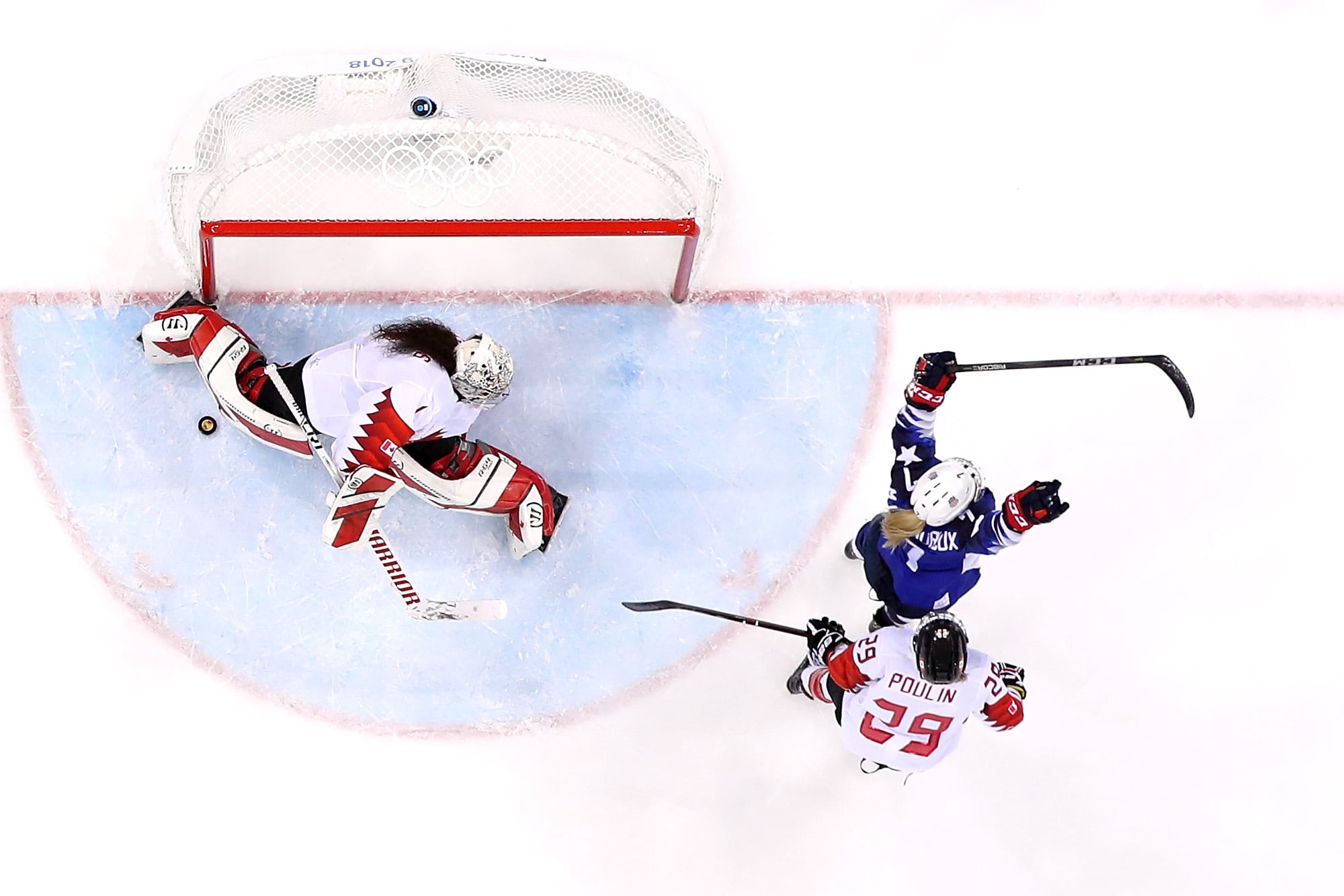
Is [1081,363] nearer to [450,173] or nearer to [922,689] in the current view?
[922,689]

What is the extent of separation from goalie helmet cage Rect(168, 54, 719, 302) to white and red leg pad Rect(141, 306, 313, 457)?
0.20 meters

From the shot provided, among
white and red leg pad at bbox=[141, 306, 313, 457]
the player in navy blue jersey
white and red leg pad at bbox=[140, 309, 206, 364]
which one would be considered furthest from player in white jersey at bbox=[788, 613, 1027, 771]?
white and red leg pad at bbox=[140, 309, 206, 364]

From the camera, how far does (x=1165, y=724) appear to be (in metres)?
4.06

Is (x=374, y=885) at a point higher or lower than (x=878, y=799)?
lower

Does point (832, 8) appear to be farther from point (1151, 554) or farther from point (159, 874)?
point (159, 874)

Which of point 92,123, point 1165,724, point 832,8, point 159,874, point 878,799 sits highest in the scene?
point 832,8

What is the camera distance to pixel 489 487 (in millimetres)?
3676

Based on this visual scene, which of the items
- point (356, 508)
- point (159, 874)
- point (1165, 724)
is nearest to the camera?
point (356, 508)

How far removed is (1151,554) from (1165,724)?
23.7 inches

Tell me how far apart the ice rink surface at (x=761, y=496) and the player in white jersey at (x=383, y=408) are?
0.78 ft

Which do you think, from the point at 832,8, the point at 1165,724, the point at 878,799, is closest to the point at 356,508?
the point at 878,799

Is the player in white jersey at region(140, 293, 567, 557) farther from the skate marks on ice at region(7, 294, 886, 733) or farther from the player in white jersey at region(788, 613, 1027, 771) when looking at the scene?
the player in white jersey at region(788, 613, 1027, 771)

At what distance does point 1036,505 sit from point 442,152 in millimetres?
2295

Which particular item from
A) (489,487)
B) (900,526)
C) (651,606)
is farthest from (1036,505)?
(489,487)
